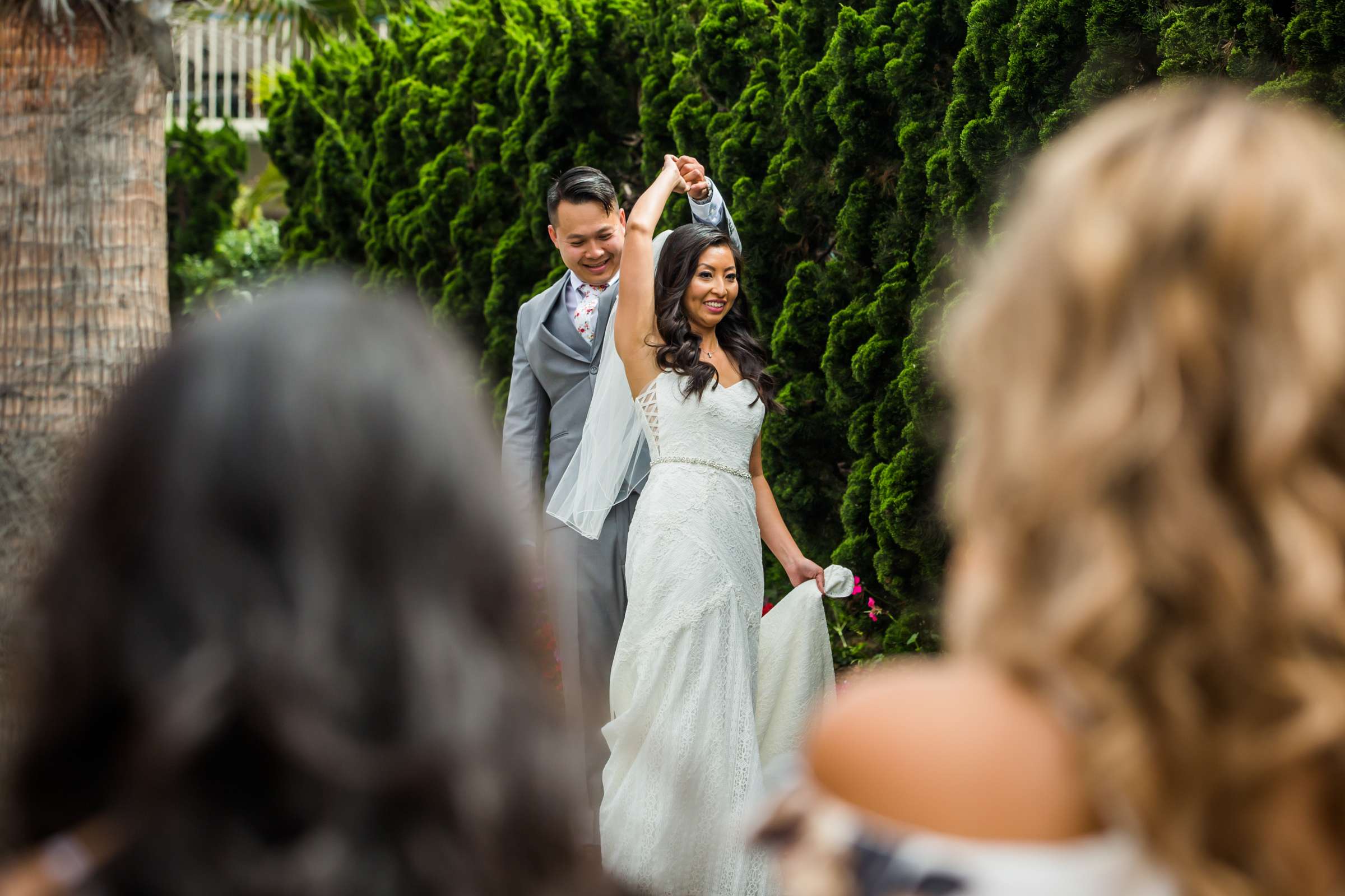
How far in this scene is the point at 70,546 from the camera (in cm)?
95

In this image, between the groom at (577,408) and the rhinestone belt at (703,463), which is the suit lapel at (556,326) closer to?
the groom at (577,408)

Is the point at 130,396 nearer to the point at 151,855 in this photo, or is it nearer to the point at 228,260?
the point at 151,855

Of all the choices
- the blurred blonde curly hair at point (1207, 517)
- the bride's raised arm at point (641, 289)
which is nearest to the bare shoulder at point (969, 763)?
the blurred blonde curly hair at point (1207, 517)

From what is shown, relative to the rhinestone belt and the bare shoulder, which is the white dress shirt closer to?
the rhinestone belt

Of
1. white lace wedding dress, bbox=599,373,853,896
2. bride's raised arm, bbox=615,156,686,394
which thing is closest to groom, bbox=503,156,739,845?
bride's raised arm, bbox=615,156,686,394

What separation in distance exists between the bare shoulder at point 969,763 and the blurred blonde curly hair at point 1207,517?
24mm

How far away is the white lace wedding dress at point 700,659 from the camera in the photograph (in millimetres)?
4199

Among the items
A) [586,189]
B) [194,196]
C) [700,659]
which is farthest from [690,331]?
[194,196]

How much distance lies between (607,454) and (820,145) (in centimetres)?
185

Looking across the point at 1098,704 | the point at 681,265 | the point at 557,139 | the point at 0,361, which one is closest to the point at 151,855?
the point at 1098,704

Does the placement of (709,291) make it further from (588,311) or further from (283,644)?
(283,644)

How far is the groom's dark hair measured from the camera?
5.14 metres

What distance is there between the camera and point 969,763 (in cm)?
99

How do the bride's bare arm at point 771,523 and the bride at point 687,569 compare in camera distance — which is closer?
the bride at point 687,569
